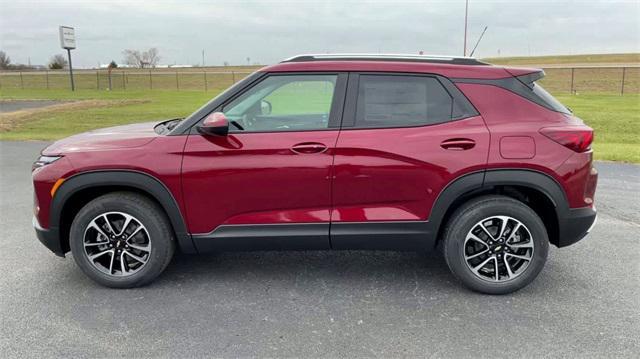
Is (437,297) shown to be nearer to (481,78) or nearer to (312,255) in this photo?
(312,255)

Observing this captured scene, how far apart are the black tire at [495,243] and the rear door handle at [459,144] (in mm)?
427

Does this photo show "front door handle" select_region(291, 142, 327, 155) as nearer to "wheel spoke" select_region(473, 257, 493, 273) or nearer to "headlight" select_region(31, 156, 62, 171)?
"wheel spoke" select_region(473, 257, 493, 273)

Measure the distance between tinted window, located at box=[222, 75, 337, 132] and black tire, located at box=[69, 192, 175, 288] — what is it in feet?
2.96

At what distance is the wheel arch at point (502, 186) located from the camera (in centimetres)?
348

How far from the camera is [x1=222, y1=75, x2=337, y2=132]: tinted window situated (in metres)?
3.59

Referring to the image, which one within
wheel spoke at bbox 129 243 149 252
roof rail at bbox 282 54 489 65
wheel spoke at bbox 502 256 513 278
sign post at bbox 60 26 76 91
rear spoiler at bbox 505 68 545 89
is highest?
sign post at bbox 60 26 76 91

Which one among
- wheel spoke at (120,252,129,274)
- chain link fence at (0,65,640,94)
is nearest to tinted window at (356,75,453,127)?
wheel spoke at (120,252,129,274)

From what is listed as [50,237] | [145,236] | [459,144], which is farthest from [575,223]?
[50,237]

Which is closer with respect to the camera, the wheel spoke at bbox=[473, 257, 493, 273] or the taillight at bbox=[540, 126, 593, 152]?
the taillight at bbox=[540, 126, 593, 152]

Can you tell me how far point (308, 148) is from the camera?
3471mm

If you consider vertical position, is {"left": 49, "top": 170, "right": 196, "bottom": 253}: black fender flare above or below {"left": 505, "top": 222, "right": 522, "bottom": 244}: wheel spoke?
above

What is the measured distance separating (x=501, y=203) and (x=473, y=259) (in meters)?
0.48

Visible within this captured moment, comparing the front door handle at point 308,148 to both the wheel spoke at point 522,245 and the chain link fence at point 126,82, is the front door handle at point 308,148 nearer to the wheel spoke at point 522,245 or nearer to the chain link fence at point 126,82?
the wheel spoke at point 522,245

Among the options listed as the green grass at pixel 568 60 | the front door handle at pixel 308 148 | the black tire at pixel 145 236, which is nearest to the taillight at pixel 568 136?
the front door handle at pixel 308 148
